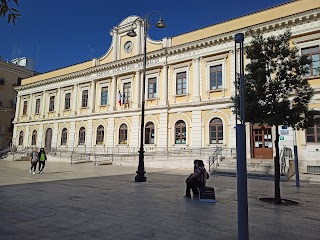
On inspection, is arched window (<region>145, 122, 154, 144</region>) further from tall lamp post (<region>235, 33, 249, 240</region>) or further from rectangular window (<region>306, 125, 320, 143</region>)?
tall lamp post (<region>235, 33, 249, 240</region>)

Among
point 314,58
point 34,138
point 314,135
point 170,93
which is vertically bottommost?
point 314,135

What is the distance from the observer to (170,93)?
24.8 metres

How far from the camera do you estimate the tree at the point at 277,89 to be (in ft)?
26.0

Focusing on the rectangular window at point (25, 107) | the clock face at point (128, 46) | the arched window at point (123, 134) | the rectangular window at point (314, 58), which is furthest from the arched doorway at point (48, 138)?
the rectangular window at point (314, 58)

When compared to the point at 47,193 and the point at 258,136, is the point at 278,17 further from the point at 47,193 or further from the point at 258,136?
the point at 47,193

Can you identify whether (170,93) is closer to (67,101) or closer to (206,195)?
(67,101)

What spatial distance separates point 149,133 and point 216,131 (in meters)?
6.95

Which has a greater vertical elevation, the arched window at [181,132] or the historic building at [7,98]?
the historic building at [7,98]

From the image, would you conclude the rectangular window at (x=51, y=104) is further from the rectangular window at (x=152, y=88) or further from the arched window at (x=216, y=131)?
the arched window at (x=216, y=131)

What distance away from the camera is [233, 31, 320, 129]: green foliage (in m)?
7.94

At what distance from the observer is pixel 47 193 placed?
895 cm

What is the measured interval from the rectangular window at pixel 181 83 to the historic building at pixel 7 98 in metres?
31.8

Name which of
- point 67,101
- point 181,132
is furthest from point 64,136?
point 181,132

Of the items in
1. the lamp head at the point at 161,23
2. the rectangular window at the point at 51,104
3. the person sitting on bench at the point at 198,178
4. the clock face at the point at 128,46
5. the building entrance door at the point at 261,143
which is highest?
the clock face at the point at 128,46
